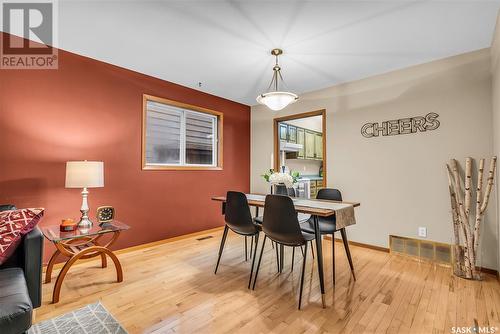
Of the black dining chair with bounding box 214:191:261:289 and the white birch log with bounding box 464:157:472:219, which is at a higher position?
the white birch log with bounding box 464:157:472:219

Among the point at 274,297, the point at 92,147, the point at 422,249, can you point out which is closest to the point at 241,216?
the point at 274,297

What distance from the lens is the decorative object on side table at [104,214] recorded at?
2471 mm

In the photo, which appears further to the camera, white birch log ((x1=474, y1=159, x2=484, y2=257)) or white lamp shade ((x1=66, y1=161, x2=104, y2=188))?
white birch log ((x1=474, y1=159, x2=484, y2=257))

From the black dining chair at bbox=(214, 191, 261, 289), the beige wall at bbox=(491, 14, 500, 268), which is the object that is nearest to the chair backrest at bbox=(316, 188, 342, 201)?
the black dining chair at bbox=(214, 191, 261, 289)

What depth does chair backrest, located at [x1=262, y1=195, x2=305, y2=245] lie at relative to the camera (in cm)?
192

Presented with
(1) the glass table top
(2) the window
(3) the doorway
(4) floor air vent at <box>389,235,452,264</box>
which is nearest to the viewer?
(1) the glass table top

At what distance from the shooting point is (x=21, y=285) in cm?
139

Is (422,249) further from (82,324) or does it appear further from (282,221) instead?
(82,324)

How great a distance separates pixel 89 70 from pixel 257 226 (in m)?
2.74

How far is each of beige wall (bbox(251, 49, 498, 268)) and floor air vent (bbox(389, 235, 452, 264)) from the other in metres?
0.08

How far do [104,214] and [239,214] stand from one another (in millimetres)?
1466

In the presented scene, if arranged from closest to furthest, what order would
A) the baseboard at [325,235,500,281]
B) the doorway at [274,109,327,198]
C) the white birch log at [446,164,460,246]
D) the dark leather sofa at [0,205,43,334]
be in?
the dark leather sofa at [0,205,43,334] < the baseboard at [325,235,500,281] < the white birch log at [446,164,460,246] < the doorway at [274,109,327,198]

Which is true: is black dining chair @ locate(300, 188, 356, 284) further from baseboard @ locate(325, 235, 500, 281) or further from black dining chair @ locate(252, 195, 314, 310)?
baseboard @ locate(325, 235, 500, 281)

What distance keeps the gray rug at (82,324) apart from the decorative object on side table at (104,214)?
0.88 m
